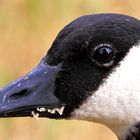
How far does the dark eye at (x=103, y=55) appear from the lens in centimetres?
321

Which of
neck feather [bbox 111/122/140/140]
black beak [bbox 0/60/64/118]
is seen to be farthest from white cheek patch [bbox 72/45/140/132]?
black beak [bbox 0/60/64/118]

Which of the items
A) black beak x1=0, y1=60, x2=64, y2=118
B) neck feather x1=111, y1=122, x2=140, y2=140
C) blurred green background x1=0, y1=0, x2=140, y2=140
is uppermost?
black beak x1=0, y1=60, x2=64, y2=118

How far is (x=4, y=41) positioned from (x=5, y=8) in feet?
0.99

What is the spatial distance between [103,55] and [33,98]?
0.35 metres

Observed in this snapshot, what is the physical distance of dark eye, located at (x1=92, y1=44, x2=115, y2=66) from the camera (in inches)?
126

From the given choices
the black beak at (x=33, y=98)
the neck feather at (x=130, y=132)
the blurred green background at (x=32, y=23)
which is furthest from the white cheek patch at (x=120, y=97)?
the blurred green background at (x=32, y=23)

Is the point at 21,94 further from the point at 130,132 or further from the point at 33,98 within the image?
the point at 130,132

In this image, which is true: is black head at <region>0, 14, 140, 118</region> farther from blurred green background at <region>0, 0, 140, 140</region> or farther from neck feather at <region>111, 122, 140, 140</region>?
blurred green background at <region>0, 0, 140, 140</region>

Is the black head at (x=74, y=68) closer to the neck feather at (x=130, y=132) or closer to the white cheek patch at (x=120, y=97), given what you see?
the white cheek patch at (x=120, y=97)

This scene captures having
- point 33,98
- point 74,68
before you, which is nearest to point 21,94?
point 33,98

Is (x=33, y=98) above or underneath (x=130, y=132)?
above

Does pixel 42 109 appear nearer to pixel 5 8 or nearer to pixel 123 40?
pixel 123 40

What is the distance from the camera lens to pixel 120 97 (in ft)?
10.5

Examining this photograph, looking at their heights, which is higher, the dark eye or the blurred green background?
the dark eye
